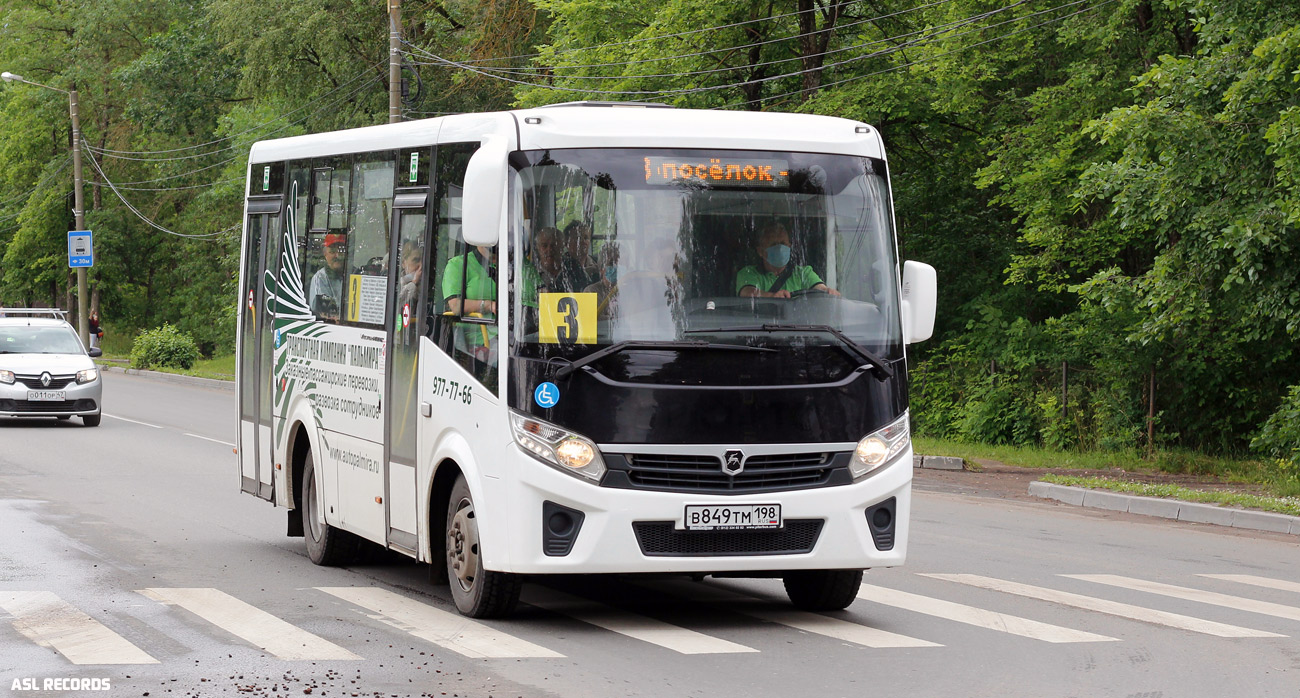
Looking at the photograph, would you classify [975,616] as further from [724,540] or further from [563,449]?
[563,449]

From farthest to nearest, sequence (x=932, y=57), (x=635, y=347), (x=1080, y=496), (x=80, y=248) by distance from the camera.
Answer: (x=80, y=248), (x=932, y=57), (x=1080, y=496), (x=635, y=347)

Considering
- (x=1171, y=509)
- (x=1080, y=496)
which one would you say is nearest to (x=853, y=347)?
(x=1171, y=509)

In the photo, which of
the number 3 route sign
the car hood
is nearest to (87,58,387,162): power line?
the number 3 route sign

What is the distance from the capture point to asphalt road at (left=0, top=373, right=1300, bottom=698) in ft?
24.6

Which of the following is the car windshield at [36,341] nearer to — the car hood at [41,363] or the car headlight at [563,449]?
the car hood at [41,363]

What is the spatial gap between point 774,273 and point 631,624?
2061mm

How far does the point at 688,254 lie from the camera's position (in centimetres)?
877

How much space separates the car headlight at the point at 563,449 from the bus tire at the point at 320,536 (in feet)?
11.4

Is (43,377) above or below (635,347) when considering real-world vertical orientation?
below

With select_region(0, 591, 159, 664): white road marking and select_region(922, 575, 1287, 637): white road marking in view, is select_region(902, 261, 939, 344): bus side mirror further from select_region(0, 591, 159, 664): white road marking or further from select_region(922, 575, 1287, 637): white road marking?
select_region(0, 591, 159, 664): white road marking

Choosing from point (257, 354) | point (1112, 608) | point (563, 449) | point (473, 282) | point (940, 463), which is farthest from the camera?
point (940, 463)

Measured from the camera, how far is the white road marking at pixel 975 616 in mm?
8906

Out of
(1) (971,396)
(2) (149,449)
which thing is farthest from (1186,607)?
(1) (971,396)

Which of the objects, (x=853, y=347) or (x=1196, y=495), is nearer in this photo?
(x=853, y=347)
